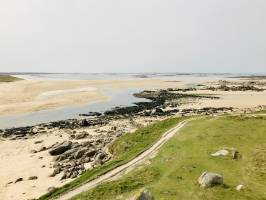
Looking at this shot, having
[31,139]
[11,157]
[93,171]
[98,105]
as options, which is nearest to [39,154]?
[11,157]

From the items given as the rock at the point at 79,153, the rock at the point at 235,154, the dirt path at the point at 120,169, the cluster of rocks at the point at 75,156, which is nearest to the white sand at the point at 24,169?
the cluster of rocks at the point at 75,156

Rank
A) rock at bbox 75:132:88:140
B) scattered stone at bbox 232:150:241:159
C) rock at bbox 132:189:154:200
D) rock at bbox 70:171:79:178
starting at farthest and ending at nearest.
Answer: rock at bbox 75:132:88:140
rock at bbox 70:171:79:178
scattered stone at bbox 232:150:241:159
rock at bbox 132:189:154:200

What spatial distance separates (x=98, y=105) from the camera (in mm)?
90000

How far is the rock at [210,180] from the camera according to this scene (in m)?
22.5

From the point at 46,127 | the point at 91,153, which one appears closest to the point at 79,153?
the point at 91,153

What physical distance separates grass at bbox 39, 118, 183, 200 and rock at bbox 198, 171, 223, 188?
7.25 metres

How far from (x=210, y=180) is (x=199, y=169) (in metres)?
2.79

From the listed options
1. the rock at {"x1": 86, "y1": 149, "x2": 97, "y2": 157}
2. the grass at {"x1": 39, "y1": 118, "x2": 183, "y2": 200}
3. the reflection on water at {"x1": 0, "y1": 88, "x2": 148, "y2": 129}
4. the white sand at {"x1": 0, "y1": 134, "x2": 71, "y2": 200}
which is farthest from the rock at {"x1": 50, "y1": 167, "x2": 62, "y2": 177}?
the reflection on water at {"x1": 0, "y1": 88, "x2": 148, "y2": 129}

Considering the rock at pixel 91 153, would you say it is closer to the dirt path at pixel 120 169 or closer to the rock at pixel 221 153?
the dirt path at pixel 120 169

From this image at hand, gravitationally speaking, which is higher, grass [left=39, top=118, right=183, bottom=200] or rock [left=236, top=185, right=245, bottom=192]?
rock [left=236, top=185, right=245, bottom=192]

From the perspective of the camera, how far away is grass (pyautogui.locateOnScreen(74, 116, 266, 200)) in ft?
72.4

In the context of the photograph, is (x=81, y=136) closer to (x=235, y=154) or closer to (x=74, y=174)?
(x=74, y=174)

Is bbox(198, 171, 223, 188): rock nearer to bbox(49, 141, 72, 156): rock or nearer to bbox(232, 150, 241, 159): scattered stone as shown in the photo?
bbox(232, 150, 241, 159): scattered stone

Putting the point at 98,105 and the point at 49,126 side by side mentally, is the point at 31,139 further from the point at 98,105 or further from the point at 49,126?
the point at 98,105
